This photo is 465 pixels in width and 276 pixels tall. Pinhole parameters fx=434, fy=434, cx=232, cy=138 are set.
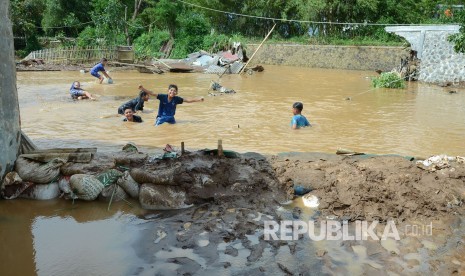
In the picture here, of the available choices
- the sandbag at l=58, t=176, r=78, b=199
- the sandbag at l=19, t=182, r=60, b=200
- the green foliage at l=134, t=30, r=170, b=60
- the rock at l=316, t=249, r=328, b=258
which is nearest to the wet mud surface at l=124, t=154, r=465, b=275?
the rock at l=316, t=249, r=328, b=258

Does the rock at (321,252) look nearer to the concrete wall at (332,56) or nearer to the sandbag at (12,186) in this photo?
the sandbag at (12,186)

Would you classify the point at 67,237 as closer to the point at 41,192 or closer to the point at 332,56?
the point at 41,192

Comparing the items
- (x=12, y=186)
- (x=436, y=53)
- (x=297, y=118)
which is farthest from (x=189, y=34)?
(x=12, y=186)

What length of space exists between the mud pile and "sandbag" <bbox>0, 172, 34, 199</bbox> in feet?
9.55

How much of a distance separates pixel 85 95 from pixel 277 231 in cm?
976

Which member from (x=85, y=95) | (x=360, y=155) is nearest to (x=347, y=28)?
(x=85, y=95)

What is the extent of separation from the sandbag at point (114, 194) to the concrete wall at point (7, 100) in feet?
3.69

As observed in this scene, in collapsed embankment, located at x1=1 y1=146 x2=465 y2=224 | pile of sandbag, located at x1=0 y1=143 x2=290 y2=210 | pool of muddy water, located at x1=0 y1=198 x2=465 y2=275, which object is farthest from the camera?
pile of sandbag, located at x1=0 y1=143 x2=290 y2=210

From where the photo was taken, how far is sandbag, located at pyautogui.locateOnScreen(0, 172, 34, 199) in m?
4.74

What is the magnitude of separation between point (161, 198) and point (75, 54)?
2075 cm

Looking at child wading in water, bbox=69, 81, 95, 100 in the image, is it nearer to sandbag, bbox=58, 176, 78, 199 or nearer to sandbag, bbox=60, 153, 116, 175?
sandbag, bbox=60, 153, 116, 175

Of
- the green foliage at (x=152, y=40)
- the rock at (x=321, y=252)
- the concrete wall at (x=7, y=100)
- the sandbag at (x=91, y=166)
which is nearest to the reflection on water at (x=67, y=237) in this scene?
the sandbag at (x=91, y=166)

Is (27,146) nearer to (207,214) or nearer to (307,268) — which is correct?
(207,214)

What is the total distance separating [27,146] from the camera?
5.34 m
